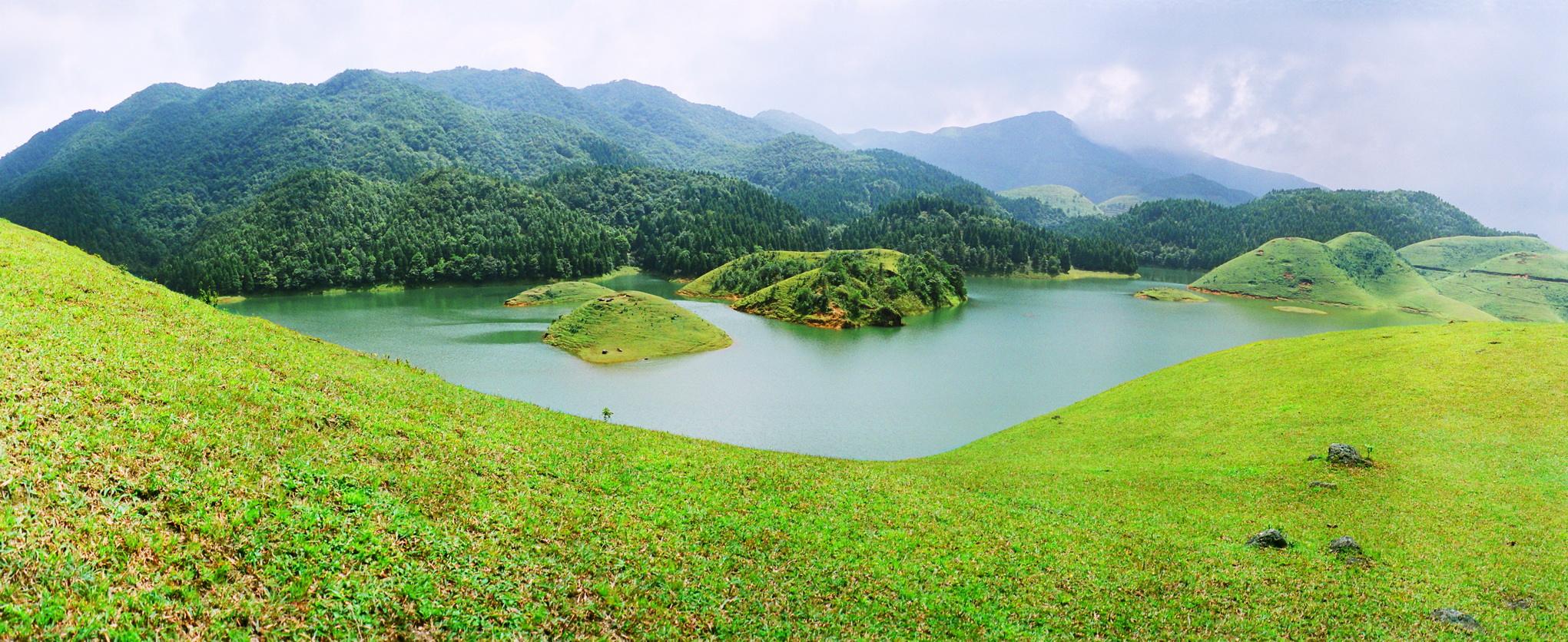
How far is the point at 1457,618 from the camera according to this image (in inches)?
421

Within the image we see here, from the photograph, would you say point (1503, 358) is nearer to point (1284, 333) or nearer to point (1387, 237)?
point (1284, 333)

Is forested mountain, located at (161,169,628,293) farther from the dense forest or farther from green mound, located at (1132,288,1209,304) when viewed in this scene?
green mound, located at (1132,288,1209,304)

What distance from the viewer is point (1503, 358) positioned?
80.6 feet

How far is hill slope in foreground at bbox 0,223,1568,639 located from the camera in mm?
7402

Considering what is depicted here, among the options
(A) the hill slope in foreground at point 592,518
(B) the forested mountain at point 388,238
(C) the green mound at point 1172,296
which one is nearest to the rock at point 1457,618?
(A) the hill slope in foreground at point 592,518

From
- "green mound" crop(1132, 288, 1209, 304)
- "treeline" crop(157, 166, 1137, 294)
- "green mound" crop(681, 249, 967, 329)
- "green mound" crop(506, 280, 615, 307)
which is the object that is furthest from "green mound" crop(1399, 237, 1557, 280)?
"green mound" crop(506, 280, 615, 307)

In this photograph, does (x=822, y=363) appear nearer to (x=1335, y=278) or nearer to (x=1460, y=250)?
(x=1335, y=278)

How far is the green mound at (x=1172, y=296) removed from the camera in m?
111

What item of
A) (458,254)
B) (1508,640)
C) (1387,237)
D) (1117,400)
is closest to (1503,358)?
(1117,400)

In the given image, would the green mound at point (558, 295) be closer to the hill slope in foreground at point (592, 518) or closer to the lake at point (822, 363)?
the lake at point (822, 363)

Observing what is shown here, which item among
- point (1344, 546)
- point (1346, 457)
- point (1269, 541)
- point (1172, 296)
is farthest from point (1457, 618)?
point (1172, 296)

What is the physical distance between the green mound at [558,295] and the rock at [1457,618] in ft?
266

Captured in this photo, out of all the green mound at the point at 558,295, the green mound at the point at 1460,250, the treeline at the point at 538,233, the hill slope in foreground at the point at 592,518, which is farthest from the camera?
the green mound at the point at 1460,250

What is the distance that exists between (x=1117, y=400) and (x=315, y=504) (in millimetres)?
33760
